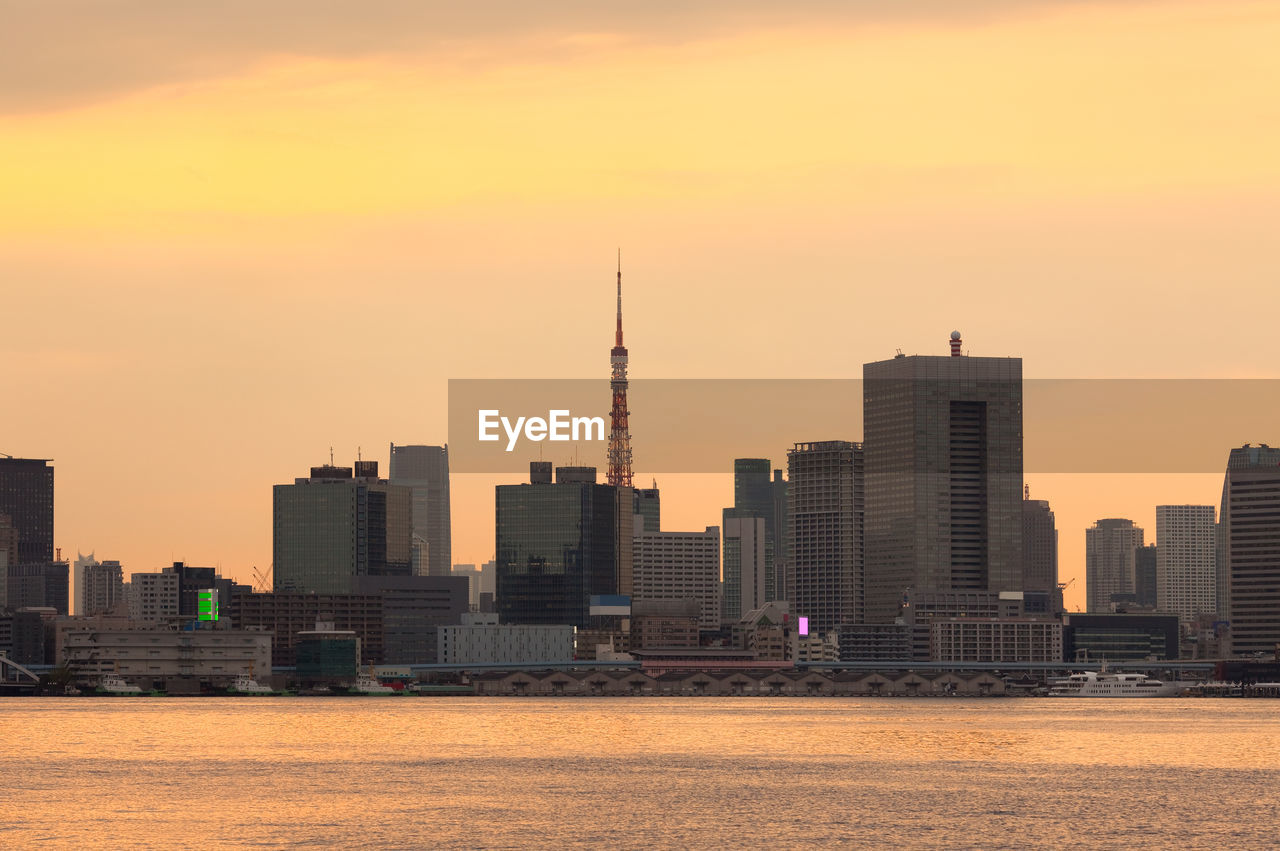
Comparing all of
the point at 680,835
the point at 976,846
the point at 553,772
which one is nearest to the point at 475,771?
the point at 553,772

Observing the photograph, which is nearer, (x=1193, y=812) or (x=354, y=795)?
(x=1193, y=812)

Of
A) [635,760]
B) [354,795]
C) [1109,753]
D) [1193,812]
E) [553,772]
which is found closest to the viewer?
[1193,812]

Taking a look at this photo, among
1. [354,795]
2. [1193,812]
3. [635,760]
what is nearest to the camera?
[1193,812]

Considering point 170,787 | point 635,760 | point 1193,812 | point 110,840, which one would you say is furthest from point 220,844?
point 635,760

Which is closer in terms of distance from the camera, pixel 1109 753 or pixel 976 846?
pixel 976 846

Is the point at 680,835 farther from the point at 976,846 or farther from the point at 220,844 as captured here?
the point at 220,844

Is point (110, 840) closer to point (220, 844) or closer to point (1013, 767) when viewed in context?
point (220, 844)

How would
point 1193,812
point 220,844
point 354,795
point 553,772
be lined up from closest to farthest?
point 220,844 → point 1193,812 → point 354,795 → point 553,772

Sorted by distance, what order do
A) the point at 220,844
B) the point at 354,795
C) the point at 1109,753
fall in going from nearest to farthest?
1. the point at 220,844
2. the point at 354,795
3. the point at 1109,753

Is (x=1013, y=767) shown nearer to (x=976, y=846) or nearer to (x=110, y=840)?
(x=976, y=846)
